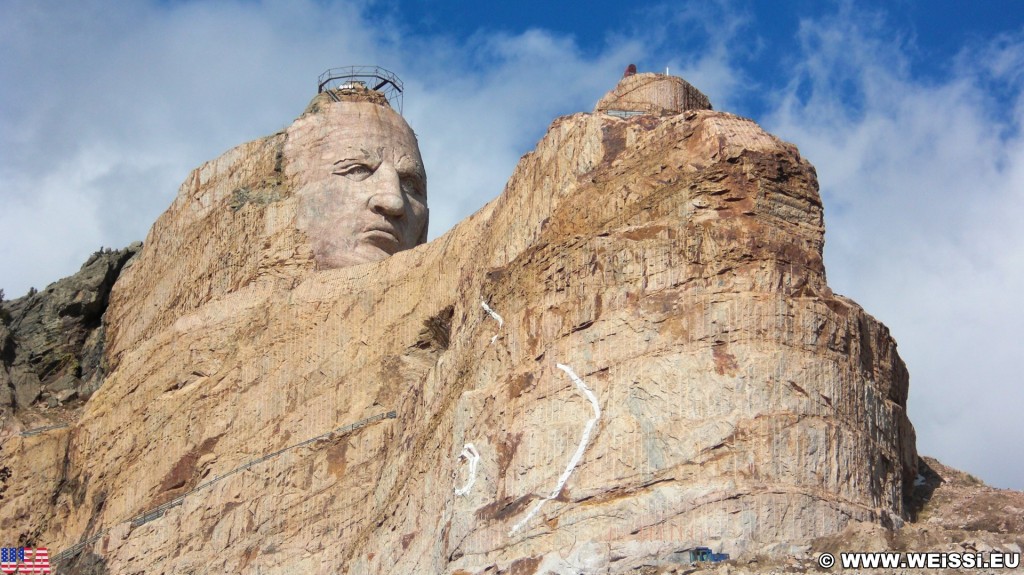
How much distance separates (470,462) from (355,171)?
10.9 metres

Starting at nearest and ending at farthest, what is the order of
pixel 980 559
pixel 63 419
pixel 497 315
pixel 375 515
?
1. pixel 980 559
2. pixel 497 315
3. pixel 375 515
4. pixel 63 419

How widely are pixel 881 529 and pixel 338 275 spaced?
1256 cm

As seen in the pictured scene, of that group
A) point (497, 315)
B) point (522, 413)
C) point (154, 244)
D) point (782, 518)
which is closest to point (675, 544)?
point (782, 518)

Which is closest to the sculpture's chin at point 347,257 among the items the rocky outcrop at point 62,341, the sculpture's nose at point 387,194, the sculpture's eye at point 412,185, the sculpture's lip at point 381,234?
the sculpture's lip at point 381,234

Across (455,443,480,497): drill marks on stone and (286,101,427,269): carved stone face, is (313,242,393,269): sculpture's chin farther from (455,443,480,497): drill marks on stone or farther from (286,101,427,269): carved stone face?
(455,443,480,497): drill marks on stone

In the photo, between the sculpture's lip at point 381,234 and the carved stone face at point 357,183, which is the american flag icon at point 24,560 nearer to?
the carved stone face at point 357,183

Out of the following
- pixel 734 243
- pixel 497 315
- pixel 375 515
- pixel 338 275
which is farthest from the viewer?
pixel 338 275

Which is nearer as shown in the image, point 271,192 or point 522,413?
point 522,413

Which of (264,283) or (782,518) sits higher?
(264,283)

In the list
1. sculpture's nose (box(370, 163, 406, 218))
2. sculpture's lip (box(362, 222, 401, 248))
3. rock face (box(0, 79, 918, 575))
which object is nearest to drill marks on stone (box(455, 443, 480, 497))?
rock face (box(0, 79, 918, 575))

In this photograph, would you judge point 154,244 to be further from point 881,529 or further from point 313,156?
point 881,529

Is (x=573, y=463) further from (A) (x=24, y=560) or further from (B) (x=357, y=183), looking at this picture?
(A) (x=24, y=560)

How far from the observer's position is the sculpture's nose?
35.6 metres

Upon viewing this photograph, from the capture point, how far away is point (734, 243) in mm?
25234
